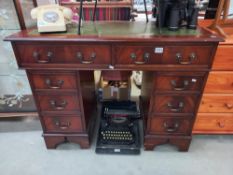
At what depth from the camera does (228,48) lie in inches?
42.2

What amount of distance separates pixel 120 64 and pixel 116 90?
2.85 feet

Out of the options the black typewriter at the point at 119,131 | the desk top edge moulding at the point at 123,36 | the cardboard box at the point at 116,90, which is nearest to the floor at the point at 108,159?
the black typewriter at the point at 119,131

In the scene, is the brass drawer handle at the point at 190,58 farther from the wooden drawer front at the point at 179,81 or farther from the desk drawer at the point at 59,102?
the desk drawer at the point at 59,102

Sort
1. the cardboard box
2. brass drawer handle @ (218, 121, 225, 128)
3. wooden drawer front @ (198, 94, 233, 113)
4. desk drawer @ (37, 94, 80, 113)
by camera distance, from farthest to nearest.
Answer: the cardboard box → brass drawer handle @ (218, 121, 225, 128) → wooden drawer front @ (198, 94, 233, 113) → desk drawer @ (37, 94, 80, 113)

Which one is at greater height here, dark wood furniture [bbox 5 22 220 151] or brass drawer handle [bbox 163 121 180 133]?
dark wood furniture [bbox 5 22 220 151]

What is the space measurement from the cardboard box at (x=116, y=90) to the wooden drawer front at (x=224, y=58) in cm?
89

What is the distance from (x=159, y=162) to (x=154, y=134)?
0.22m

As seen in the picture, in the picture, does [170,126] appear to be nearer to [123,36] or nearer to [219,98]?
[219,98]

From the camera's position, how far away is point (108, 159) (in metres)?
1.34

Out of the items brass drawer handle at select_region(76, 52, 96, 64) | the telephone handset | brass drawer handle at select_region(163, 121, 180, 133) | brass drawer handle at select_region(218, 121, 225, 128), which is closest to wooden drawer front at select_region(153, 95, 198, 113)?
brass drawer handle at select_region(163, 121, 180, 133)

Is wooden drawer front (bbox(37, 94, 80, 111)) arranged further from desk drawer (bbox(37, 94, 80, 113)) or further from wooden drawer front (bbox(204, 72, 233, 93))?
wooden drawer front (bbox(204, 72, 233, 93))

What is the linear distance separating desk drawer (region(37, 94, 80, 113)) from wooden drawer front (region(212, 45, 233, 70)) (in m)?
0.97

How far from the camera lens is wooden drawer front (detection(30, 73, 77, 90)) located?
1.06m

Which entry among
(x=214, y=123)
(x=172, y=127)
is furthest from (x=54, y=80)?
(x=214, y=123)
